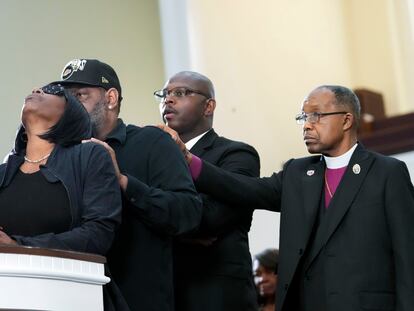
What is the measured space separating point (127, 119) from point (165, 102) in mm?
3427

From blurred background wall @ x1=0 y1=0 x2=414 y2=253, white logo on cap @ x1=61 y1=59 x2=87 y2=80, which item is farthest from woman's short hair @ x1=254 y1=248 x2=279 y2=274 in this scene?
white logo on cap @ x1=61 y1=59 x2=87 y2=80

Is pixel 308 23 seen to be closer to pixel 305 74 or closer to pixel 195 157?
pixel 305 74

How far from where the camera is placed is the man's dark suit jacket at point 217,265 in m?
4.18

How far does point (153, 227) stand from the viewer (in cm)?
367

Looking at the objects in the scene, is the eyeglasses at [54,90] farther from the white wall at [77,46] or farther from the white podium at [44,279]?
the white wall at [77,46]

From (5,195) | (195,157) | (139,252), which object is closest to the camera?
(5,195)

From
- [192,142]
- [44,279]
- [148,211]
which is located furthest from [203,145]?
[44,279]

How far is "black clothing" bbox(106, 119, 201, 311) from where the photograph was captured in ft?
11.8

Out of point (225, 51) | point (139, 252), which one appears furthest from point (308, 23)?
point (139, 252)

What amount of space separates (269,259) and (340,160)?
2.19 m

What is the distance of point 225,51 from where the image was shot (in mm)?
8070

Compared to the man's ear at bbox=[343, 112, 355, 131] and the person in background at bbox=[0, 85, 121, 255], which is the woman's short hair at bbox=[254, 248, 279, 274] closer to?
the man's ear at bbox=[343, 112, 355, 131]

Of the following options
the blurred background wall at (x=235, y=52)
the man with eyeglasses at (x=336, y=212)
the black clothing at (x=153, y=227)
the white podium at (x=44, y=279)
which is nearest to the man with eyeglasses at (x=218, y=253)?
the man with eyeglasses at (x=336, y=212)

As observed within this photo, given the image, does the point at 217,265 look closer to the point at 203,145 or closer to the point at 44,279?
the point at 203,145
